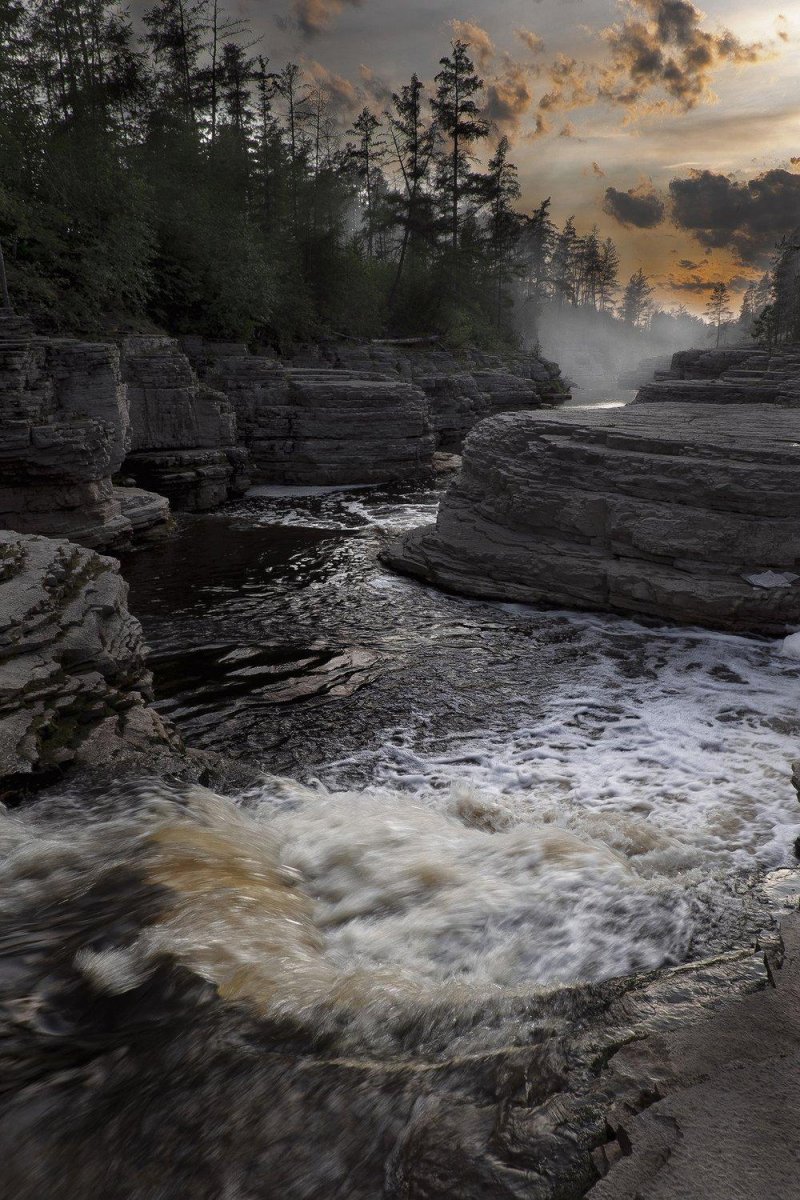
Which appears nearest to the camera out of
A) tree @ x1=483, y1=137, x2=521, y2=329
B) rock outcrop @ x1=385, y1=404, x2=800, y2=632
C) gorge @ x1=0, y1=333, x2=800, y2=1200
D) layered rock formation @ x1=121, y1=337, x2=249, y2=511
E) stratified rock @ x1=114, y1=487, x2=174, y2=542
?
gorge @ x1=0, y1=333, x2=800, y2=1200

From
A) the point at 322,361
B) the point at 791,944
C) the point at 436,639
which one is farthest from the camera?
the point at 322,361

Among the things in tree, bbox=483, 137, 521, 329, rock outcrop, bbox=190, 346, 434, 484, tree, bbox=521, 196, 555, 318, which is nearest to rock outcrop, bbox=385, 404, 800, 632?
rock outcrop, bbox=190, 346, 434, 484

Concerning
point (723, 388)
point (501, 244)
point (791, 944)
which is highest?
point (501, 244)

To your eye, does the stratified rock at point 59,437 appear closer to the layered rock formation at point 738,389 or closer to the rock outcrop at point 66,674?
the rock outcrop at point 66,674

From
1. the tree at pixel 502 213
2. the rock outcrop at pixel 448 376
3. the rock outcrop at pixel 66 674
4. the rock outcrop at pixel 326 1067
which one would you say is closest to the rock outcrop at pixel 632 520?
the rock outcrop at pixel 66 674

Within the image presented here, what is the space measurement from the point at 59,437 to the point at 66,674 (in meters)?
7.91

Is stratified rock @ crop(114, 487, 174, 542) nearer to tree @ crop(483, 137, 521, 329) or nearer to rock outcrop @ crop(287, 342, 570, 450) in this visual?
rock outcrop @ crop(287, 342, 570, 450)

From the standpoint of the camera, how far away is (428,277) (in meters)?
39.9

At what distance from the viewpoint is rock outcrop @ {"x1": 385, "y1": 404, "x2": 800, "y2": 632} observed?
933 cm

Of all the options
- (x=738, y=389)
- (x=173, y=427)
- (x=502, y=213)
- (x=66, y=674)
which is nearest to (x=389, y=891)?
(x=66, y=674)

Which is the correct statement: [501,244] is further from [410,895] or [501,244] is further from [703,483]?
[410,895]

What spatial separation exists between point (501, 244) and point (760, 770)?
4872 centimetres

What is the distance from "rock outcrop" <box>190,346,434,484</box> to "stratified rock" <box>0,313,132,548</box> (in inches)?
263

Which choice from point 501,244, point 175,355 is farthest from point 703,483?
point 501,244
